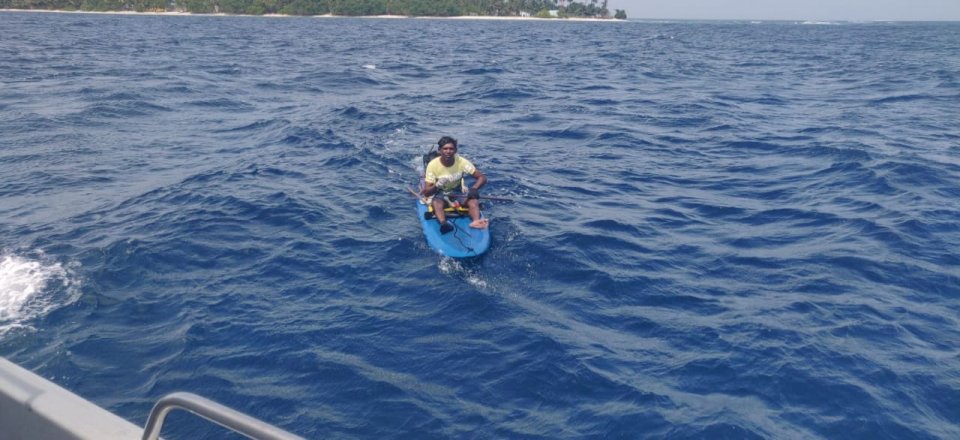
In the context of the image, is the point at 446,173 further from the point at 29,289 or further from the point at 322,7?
the point at 322,7

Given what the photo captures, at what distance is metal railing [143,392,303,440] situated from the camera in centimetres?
259

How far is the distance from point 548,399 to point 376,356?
6.88ft

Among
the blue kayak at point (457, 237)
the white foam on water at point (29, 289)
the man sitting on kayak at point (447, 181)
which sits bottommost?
the white foam on water at point (29, 289)

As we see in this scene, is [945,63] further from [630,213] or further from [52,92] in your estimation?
[52,92]

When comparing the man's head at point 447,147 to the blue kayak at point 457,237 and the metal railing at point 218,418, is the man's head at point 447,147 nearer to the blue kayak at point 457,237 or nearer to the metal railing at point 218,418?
the blue kayak at point 457,237

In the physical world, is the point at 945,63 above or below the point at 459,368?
above

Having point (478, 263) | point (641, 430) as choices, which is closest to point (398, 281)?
point (478, 263)

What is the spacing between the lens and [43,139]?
689 inches

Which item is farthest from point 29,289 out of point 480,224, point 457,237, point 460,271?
point 480,224

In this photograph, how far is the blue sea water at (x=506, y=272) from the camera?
23.4 ft

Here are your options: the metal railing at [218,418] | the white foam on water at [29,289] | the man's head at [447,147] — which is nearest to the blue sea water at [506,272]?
the white foam on water at [29,289]

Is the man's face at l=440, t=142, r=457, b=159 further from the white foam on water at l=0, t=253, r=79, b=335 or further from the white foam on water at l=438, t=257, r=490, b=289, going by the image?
the white foam on water at l=0, t=253, r=79, b=335

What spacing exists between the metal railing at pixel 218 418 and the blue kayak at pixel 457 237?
759 centimetres

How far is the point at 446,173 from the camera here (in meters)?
12.6
